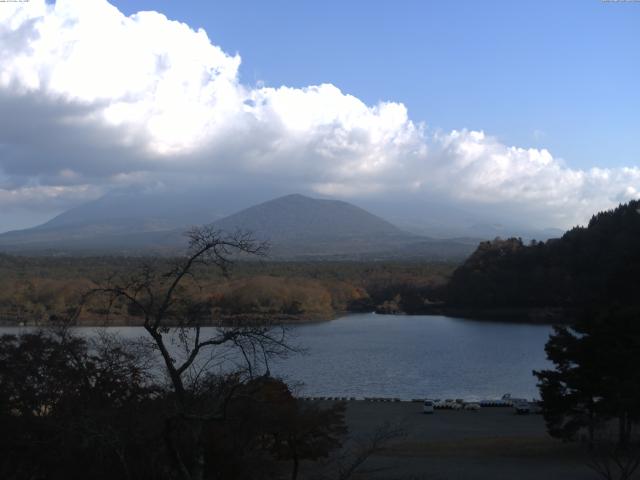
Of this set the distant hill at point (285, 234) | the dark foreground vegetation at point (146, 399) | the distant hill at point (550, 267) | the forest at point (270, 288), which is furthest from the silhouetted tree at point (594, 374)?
the distant hill at point (285, 234)

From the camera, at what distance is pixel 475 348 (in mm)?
32875

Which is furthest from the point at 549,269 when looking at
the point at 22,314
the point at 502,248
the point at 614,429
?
the point at 614,429

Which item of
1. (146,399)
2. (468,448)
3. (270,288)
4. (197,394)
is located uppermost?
(197,394)

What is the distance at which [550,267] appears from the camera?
5131 cm

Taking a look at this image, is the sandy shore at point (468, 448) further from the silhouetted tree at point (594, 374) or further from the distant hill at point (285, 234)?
the distant hill at point (285, 234)

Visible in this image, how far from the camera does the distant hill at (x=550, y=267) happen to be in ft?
156

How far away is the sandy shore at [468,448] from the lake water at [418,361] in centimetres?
275

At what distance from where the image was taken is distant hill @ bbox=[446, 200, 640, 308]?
47.4m

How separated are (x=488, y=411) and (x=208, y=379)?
14.8 metres

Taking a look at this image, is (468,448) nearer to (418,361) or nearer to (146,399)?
(146,399)

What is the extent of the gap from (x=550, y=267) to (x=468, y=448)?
40.5 meters

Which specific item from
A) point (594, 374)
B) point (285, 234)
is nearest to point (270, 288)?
point (594, 374)

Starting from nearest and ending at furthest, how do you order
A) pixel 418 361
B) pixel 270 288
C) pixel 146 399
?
1. pixel 146 399
2. pixel 418 361
3. pixel 270 288

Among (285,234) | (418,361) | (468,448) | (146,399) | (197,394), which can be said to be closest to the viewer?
(197,394)
